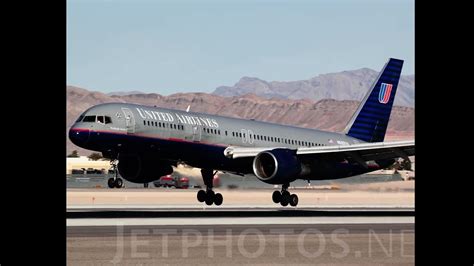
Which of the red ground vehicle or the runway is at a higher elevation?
the runway

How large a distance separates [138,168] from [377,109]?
19.4m

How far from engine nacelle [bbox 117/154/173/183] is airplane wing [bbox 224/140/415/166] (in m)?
3.81

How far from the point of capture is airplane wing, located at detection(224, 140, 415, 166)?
125ft

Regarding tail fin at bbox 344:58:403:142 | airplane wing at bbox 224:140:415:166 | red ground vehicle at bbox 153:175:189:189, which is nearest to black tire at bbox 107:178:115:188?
airplane wing at bbox 224:140:415:166

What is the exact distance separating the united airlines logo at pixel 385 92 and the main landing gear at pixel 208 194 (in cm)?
1643

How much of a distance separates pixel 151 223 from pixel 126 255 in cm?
1057

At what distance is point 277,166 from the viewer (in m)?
35.5

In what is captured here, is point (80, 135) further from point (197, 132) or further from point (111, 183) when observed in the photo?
point (197, 132)

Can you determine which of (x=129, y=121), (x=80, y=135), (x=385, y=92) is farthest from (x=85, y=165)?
(x=80, y=135)

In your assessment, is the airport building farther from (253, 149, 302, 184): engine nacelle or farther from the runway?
the runway
